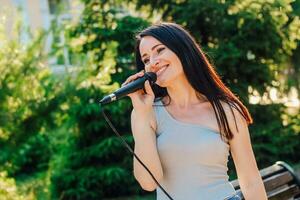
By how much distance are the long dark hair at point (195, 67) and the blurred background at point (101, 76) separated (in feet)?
11.5

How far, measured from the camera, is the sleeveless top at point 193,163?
2.45 meters

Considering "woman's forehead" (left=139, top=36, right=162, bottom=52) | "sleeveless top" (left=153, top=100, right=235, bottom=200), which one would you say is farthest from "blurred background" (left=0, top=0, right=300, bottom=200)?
"sleeveless top" (left=153, top=100, right=235, bottom=200)

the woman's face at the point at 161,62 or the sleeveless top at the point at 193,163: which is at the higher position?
the woman's face at the point at 161,62

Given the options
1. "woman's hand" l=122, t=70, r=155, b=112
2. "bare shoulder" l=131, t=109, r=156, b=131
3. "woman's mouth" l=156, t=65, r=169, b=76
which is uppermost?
"woman's mouth" l=156, t=65, r=169, b=76

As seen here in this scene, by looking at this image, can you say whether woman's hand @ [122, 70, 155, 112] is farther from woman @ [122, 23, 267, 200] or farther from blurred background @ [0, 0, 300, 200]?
blurred background @ [0, 0, 300, 200]

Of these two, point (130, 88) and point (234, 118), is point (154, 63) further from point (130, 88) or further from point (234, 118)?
point (234, 118)

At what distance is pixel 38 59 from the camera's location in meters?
6.18

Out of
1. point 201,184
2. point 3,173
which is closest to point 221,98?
point 201,184

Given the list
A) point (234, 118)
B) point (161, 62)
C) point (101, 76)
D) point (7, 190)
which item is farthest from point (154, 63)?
point (101, 76)

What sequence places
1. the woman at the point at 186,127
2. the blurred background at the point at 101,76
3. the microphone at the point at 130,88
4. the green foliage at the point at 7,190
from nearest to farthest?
the microphone at the point at 130,88, the woman at the point at 186,127, the green foliage at the point at 7,190, the blurred background at the point at 101,76

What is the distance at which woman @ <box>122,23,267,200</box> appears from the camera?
2441 mm

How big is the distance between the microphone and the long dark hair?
0.17 meters

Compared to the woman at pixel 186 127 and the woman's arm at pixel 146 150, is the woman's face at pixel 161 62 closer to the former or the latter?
the woman at pixel 186 127

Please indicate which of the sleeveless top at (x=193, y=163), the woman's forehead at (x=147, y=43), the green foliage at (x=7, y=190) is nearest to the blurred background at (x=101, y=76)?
the green foliage at (x=7, y=190)
